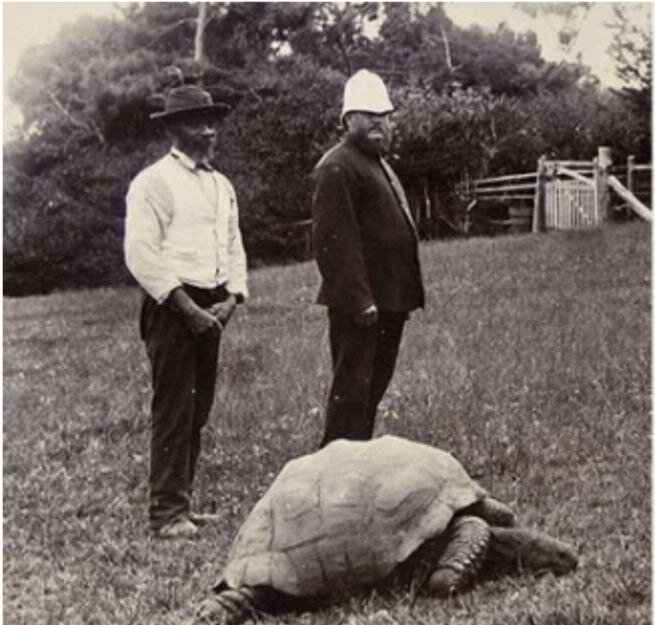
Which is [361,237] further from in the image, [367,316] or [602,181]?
[602,181]

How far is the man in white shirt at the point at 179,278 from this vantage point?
480 cm

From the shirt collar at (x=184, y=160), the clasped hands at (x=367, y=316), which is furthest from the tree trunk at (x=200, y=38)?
the clasped hands at (x=367, y=316)

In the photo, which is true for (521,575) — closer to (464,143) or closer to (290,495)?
(290,495)

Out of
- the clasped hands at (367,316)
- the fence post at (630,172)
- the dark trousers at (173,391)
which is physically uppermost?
the fence post at (630,172)

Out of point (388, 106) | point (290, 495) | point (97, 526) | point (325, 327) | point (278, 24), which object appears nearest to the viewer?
point (290, 495)

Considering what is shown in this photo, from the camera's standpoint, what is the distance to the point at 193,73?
206 inches

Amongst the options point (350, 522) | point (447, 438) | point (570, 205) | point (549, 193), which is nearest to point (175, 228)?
point (447, 438)

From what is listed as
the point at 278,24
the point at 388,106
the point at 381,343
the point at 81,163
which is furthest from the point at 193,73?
the point at 81,163

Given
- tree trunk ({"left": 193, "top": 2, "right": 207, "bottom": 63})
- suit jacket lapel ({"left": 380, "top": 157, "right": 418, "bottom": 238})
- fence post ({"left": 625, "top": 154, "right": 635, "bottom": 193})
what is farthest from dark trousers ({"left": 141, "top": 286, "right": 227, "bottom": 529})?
fence post ({"left": 625, "top": 154, "right": 635, "bottom": 193})

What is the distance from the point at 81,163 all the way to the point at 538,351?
559cm

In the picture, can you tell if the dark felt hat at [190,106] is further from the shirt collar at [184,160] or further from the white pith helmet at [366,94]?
the white pith helmet at [366,94]

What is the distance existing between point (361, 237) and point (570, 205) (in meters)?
2.51

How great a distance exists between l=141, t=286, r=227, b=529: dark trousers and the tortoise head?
1502 mm

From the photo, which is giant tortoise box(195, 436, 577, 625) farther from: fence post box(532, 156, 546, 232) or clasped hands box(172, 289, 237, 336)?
fence post box(532, 156, 546, 232)
